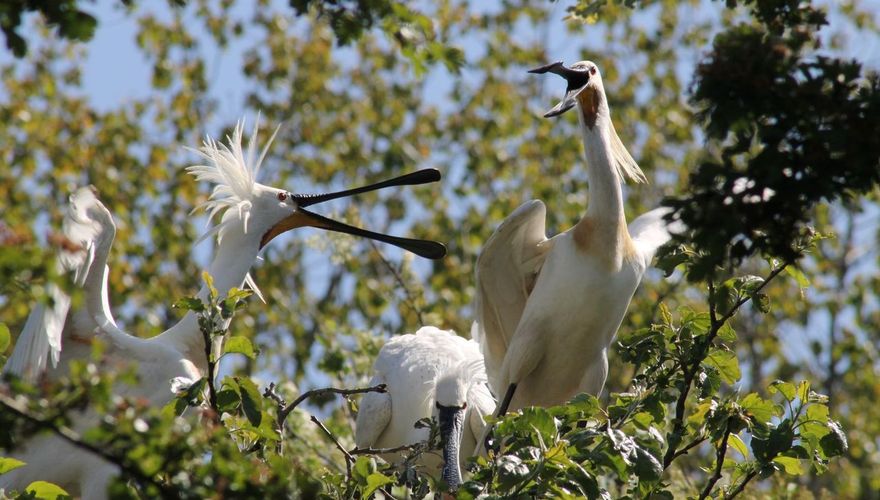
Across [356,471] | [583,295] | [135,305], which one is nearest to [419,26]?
[356,471]

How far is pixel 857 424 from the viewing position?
1148 cm

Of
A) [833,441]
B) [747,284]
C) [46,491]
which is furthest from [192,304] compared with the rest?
[833,441]

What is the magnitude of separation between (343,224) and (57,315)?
1997 mm

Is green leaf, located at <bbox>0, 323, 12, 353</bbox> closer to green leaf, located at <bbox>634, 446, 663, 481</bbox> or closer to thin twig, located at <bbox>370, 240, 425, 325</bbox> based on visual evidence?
green leaf, located at <bbox>634, 446, 663, 481</bbox>

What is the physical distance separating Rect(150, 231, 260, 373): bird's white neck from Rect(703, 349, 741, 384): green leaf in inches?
84.8

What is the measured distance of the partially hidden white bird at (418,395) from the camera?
662 centimetres

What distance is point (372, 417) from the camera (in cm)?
668

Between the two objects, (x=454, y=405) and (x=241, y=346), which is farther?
(x=454, y=405)

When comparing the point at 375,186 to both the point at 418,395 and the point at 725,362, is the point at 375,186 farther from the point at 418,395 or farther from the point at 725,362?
the point at 725,362

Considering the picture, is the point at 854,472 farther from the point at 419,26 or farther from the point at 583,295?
the point at 419,26

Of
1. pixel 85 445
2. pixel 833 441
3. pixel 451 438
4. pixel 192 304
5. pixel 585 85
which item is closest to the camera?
pixel 85 445

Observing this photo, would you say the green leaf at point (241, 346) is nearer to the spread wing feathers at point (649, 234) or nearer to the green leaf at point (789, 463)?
the green leaf at point (789, 463)

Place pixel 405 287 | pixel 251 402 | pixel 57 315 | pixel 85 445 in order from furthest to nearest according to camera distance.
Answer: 1. pixel 405 287
2. pixel 57 315
3. pixel 251 402
4. pixel 85 445

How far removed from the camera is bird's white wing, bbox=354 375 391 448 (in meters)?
6.68
